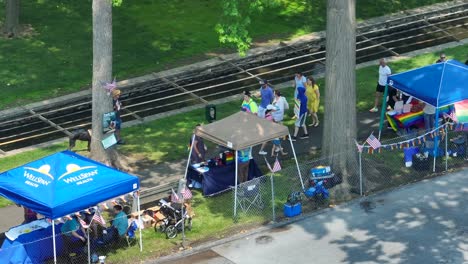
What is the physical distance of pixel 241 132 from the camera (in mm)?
23359

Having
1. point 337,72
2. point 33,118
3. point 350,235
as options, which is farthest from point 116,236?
point 33,118

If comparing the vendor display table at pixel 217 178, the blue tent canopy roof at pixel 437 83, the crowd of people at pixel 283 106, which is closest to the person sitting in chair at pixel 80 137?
the vendor display table at pixel 217 178

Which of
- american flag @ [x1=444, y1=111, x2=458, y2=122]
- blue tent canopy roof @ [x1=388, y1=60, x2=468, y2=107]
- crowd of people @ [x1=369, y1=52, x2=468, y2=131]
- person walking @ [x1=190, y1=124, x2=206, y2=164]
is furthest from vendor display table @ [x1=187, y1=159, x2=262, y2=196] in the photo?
american flag @ [x1=444, y1=111, x2=458, y2=122]

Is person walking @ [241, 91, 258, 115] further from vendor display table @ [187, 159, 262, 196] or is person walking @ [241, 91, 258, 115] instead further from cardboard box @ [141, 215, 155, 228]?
cardboard box @ [141, 215, 155, 228]

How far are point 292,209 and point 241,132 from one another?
85.5 inches

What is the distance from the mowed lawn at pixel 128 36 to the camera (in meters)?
32.1

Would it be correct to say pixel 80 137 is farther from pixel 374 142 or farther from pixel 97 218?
pixel 374 142

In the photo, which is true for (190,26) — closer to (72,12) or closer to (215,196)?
(72,12)

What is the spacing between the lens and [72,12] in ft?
123

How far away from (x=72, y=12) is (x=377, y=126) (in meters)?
14.4

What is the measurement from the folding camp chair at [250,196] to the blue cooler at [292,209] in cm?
58

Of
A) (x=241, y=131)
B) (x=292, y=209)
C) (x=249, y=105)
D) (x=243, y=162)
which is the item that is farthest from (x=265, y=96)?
(x=292, y=209)

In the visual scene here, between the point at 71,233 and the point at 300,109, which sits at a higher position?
the point at 300,109

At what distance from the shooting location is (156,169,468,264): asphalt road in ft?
70.3
